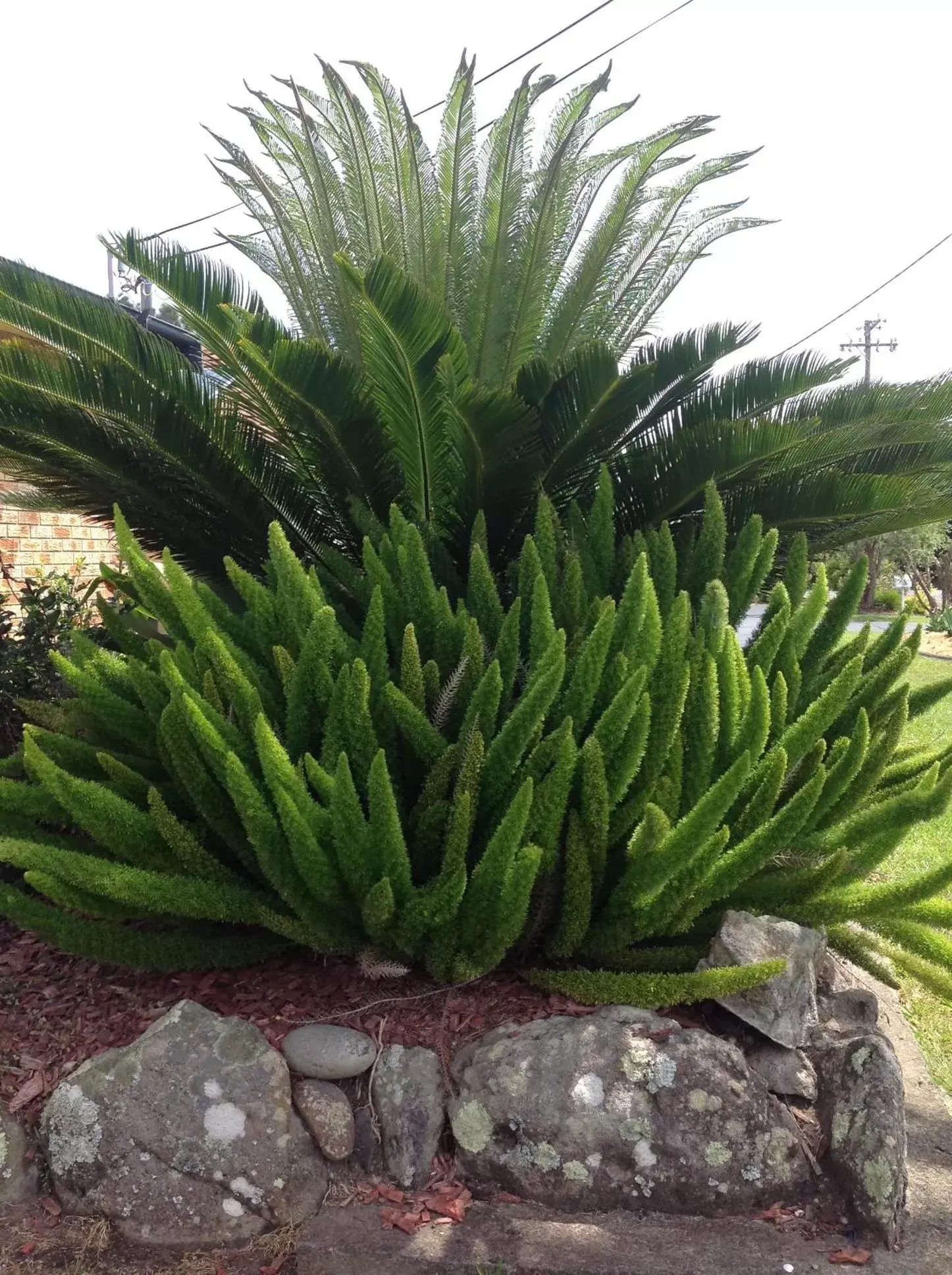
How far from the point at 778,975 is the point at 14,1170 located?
190 centimetres

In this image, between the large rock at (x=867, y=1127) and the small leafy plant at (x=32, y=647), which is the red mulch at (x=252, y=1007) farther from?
the small leafy plant at (x=32, y=647)

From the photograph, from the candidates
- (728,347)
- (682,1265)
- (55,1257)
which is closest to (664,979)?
(682,1265)

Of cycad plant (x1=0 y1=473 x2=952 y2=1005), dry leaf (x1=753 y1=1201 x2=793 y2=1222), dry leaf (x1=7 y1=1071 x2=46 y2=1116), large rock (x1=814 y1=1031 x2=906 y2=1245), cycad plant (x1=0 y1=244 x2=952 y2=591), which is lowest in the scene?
dry leaf (x1=753 y1=1201 x2=793 y2=1222)

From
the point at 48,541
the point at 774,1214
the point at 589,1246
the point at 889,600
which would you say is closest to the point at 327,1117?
the point at 589,1246

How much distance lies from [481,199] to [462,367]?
178 centimetres

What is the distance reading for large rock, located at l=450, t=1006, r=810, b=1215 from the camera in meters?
2.42

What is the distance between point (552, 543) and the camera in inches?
152

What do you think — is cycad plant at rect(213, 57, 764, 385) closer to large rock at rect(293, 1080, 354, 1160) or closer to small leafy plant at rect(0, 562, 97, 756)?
small leafy plant at rect(0, 562, 97, 756)

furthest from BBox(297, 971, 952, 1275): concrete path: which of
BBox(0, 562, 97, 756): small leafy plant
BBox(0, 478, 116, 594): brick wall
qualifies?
BBox(0, 478, 116, 594): brick wall

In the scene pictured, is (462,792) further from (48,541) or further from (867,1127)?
(48,541)

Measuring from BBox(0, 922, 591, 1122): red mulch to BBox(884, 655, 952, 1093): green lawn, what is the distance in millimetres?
1358

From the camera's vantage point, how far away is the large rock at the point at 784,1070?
2670 millimetres

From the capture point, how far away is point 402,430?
4.20 m

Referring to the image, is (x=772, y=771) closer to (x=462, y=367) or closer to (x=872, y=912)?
(x=872, y=912)
